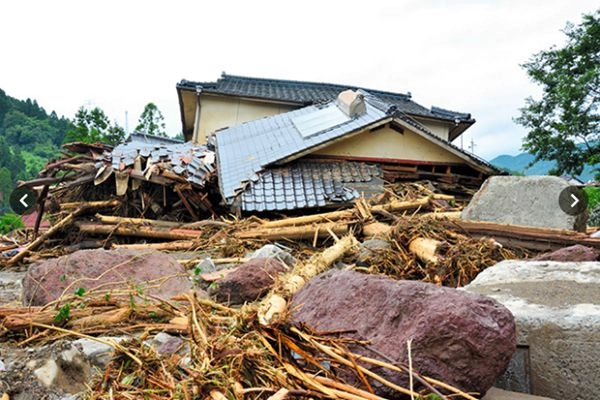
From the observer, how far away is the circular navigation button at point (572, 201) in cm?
603

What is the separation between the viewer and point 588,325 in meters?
2.36

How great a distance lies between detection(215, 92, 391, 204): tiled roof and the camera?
9.79m

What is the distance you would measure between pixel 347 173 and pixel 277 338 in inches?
321

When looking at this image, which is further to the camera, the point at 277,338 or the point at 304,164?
the point at 304,164

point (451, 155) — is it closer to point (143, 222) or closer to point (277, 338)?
point (143, 222)

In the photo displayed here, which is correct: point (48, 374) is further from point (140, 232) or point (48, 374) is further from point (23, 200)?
point (23, 200)

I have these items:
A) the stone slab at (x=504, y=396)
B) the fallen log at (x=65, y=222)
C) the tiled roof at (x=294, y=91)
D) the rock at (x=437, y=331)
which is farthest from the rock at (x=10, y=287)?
the tiled roof at (x=294, y=91)

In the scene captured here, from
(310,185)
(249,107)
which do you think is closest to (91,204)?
(310,185)

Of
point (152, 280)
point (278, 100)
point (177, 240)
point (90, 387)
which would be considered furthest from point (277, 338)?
point (278, 100)

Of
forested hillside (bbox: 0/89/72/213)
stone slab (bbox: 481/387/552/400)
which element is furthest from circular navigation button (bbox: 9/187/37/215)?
Result: forested hillside (bbox: 0/89/72/213)

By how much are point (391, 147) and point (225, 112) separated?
8151mm

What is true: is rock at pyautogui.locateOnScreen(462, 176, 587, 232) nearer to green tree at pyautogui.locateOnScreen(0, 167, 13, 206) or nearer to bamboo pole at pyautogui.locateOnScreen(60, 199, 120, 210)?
bamboo pole at pyautogui.locateOnScreen(60, 199, 120, 210)

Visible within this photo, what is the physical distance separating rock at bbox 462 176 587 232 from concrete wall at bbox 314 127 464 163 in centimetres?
414

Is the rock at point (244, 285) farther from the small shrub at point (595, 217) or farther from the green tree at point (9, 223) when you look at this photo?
the green tree at point (9, 223)
